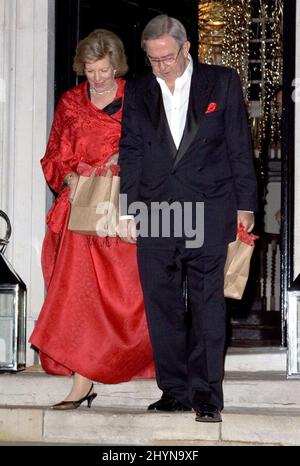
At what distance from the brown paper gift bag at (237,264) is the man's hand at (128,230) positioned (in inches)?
19.8

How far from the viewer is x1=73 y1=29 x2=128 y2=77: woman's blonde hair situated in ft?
20.0

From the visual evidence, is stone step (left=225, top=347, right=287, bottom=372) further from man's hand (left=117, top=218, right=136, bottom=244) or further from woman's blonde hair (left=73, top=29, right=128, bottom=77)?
woman's blonde hair (left=73, top=29, right=128, bottom=77)

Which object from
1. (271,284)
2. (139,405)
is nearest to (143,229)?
(139,405)

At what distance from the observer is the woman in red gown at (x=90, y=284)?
6.30 m

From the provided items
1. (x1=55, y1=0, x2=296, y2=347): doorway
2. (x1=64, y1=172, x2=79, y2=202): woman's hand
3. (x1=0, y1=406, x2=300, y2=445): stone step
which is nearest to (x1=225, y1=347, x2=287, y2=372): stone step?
(x1=55, y1=0, x2=296, y2=347): doorway

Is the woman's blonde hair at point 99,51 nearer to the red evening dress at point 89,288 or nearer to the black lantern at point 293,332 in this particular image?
the red evening dress at point 89,288

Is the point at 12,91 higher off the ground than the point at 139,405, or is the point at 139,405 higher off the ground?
the point at 12,91

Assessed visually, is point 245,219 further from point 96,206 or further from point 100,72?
point 100,72

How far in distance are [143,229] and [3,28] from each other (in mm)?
1987

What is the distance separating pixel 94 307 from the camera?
6.35 meters

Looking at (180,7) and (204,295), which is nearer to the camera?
(204,295)
